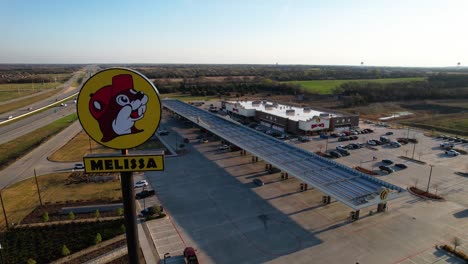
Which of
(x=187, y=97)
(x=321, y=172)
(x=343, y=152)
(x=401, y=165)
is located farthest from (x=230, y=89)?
(x=321, y=172)

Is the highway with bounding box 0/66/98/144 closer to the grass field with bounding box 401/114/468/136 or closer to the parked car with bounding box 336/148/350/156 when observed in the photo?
the parked car with bounding box 336/148/350/156

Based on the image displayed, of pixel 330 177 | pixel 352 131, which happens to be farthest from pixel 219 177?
pixel 352 131

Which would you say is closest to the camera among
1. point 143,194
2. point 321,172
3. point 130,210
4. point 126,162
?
point 126,162

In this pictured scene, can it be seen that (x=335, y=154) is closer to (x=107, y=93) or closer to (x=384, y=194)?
(x=384, y=194)

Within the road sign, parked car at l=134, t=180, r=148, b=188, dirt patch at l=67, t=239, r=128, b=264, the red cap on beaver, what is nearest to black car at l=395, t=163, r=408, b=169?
parked car at l=134, t=180, r=148, b=188

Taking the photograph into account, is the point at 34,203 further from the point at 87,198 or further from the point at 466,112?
the point at 466,112

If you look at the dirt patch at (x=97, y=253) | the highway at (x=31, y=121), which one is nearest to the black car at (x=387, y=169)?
the dirt patch at (x=97, y=253)
